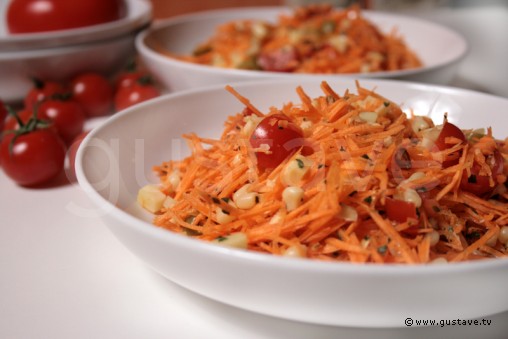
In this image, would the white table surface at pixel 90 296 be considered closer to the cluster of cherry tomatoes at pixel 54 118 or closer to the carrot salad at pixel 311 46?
the cluster of cherry tomatoes at pixel 54 118

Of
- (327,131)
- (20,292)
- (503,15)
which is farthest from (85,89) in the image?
(503,15)

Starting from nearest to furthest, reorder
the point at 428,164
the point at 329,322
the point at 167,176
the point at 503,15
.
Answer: the point at 329,322, the point at 428,164, the point at 167,176, the point at 503,15

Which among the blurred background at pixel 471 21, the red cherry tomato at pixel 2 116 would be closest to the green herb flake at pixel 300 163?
the red cherry tomato at pixel 2 116

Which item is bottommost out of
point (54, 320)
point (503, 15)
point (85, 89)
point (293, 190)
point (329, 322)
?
point (503, 15)

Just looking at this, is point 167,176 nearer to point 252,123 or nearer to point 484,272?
point 252,123

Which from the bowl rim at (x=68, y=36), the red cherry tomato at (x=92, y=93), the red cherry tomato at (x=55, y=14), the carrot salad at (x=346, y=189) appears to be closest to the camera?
the carrot salad at (x=346, y=189)

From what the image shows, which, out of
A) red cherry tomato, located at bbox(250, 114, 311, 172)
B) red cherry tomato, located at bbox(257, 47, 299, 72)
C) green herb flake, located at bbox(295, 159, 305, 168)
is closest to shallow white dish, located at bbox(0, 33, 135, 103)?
red cherry tomato, located at bbox(257, 47, 299, 72)

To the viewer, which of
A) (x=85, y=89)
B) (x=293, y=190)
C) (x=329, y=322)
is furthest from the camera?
(x=85, y=89)

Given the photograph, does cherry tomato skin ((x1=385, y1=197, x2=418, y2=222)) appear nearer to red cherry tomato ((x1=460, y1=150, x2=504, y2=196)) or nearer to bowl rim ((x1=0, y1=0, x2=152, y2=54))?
red cherry tomato ((x1=460, y1=150, x2=504, y2=196))
